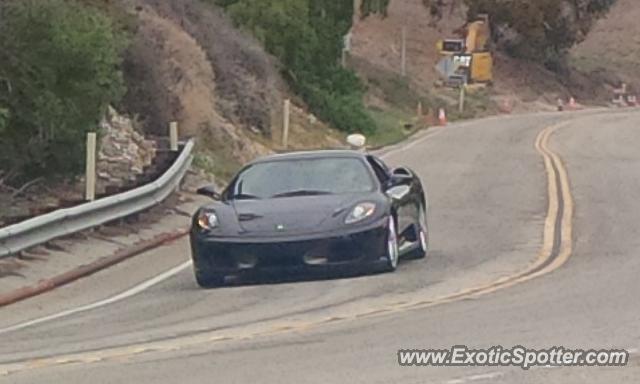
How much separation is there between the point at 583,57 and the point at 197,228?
79.8 meters

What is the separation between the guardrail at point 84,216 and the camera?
17.4m

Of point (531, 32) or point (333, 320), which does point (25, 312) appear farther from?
point (531, 32)

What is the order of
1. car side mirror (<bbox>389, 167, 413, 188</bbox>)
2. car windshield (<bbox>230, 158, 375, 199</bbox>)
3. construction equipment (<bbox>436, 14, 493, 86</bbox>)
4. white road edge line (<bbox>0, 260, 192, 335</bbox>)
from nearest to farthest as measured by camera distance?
1. white road edge line (<bbox>0, 260, 192, 335</bbox>)
2. car windshield (<bbox>230, 158, 375, 199</bbox>)
3. car side mirror (<bbox>389, 167, 413, 188</bbox>)
4. construction equipment (<bbox>436, 14, 493, 86</bbox>)

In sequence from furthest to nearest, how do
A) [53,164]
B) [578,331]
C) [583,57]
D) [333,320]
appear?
1. [583,57]
2. [53,164]
3. [333,320]
4. [578,331]

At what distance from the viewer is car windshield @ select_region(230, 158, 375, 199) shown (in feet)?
53.5

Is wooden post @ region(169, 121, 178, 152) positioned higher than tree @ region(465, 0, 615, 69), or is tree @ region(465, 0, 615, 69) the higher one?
wooden post @ region(169, 121, 178, 152)

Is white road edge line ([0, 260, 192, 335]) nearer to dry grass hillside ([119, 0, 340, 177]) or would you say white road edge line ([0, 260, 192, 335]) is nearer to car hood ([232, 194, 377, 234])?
car hood ([232, 194, 377, 234])

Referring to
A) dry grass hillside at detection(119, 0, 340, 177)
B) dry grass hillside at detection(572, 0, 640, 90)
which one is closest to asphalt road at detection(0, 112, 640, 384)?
dry grass hillside at detection(119, 0, 340, 177)

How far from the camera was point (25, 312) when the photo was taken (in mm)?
15023

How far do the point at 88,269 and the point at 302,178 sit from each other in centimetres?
293

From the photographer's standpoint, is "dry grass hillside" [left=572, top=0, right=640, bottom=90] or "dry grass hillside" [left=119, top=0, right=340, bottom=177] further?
"dry grass hillside" [left=572, top=0, right=640, bottom=90]

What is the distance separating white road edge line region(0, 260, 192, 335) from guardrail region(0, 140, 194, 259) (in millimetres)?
1542

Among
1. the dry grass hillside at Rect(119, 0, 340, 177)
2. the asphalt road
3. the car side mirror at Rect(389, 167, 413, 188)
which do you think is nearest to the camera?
the asphalt road

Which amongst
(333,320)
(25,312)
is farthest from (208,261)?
(333,320)
